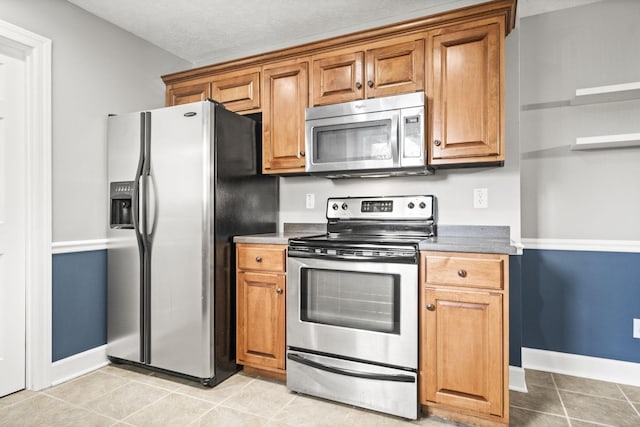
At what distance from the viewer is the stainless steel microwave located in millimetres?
2236

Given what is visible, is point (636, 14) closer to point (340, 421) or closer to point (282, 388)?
point (340, 421)

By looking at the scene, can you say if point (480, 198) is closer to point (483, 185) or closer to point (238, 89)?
point (483, 185)

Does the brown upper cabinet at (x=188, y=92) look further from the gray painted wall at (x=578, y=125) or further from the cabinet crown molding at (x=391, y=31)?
the gray painted wall at (x=578, y=125)

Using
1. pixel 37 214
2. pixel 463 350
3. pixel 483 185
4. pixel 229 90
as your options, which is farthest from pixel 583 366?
pixel 37 214

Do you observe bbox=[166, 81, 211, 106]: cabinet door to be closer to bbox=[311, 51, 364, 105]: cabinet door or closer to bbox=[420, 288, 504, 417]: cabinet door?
bbox=[311, 51, 364, 105]: cabinet door

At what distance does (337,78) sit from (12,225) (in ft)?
7.29

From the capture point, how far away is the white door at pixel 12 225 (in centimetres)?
222

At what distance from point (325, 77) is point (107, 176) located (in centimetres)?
170

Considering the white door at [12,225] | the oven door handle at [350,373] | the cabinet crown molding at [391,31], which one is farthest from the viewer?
the white door at [12,225]

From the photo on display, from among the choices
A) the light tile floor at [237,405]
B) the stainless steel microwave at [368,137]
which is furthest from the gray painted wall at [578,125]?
the light tile floor at [237,405]

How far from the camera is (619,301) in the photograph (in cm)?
Answer: 246

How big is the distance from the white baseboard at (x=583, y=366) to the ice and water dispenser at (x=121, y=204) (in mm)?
2975

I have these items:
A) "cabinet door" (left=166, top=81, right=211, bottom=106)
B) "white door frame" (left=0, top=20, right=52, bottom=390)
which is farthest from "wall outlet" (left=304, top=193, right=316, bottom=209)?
"white door frame" (left=0, top=20, right=52, bottom=390)

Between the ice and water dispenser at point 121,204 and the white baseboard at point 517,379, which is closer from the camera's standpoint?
the white baseboard at point 517,379
